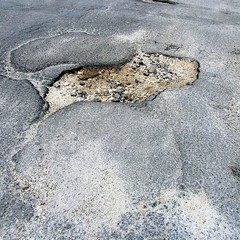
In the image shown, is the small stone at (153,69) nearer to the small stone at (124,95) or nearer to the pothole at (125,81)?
the pothole at (125,81)

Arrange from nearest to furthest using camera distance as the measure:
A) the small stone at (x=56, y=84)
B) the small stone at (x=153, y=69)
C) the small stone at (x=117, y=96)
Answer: the small stone at (x=117, y=96) → the small stone at (x=56, y=84) → the small stone at (x=153, y=69)

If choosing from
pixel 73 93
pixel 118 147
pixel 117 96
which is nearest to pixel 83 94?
pixel 73 93

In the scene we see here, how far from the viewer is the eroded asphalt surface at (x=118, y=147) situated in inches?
114

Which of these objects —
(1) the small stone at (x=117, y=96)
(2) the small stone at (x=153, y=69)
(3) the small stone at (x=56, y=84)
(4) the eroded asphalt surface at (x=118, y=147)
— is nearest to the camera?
(4) the eroded asphalt surface at (x=118, y=147)

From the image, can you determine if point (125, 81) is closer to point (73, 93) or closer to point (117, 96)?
point (117, 96)

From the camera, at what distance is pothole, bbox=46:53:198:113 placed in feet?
13.8

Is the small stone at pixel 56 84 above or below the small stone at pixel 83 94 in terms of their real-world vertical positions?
above

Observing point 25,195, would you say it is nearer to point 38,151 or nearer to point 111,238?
point 38,151

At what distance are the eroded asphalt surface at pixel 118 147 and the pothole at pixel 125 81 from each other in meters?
0.13

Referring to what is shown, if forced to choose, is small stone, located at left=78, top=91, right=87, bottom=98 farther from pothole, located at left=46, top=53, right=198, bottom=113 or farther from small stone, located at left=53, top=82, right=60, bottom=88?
small stone, located at left=53, top=82, right=60, bottom=88

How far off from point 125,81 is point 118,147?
1253 millimetres

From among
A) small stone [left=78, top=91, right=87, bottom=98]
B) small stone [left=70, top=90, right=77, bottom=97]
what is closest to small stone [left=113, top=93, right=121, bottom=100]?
small stone [left=78, top=91, right=87, bottom=98]

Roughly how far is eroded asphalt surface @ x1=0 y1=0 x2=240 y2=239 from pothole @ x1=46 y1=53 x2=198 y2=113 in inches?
5.1

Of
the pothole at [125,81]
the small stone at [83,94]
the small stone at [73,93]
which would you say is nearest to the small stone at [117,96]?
the pothole at [125,81]
